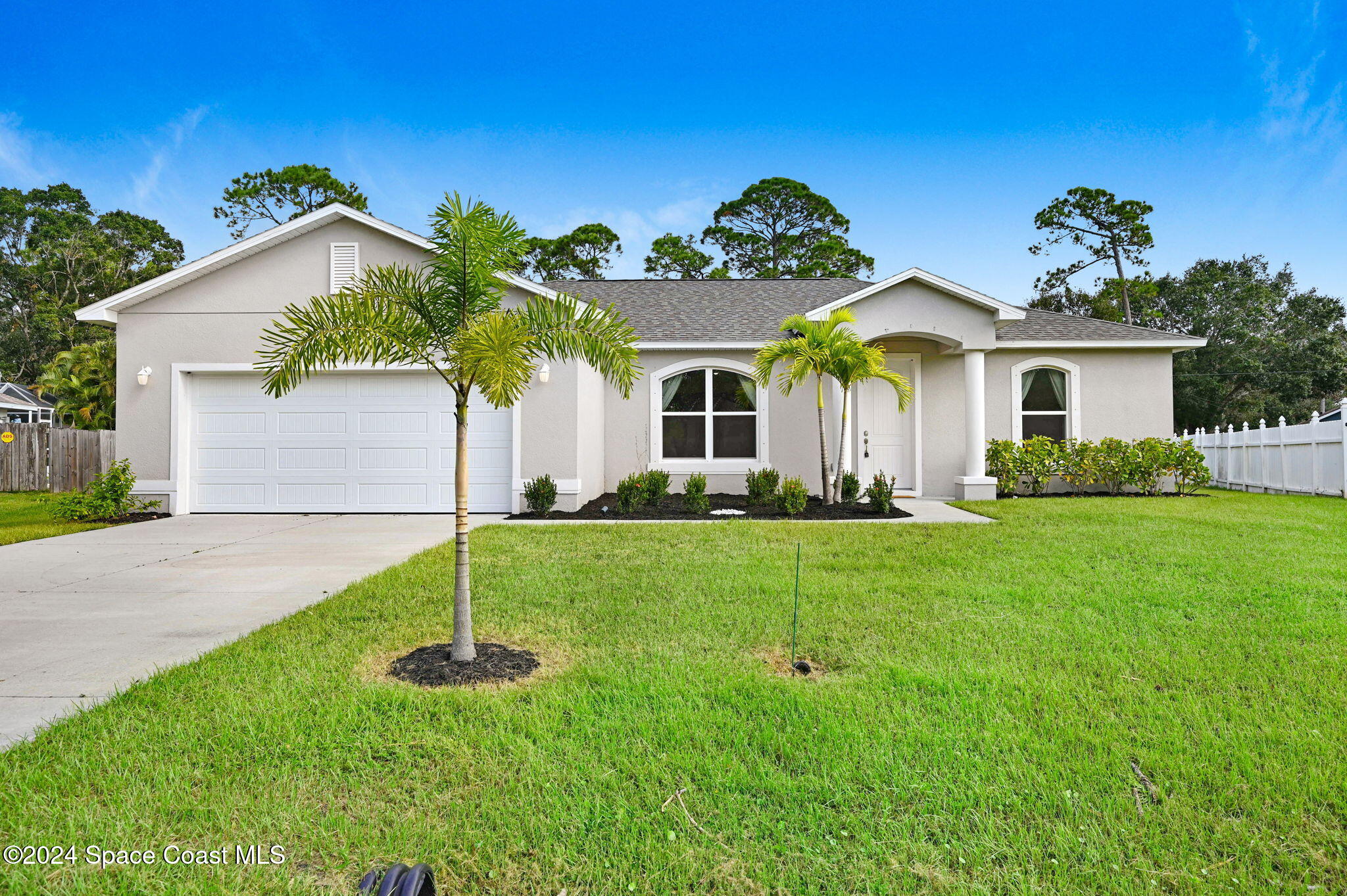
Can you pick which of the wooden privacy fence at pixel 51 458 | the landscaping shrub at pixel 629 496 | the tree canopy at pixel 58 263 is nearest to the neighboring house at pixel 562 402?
the landscaping shrub at pixel 629 496

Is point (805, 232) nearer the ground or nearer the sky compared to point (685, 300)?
nearer the sky

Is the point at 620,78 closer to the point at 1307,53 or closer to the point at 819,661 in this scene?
the point at 819,661

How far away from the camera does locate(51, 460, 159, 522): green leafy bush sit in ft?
32.0

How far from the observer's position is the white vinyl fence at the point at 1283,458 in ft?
38.0

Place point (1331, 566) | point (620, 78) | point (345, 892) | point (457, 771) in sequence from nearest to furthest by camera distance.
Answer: point (345, 892) < point (457, 771) < point (1331, 566) < point (620, 78)

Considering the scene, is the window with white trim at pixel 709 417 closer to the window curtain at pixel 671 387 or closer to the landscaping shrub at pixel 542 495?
the window curtain at pixel 671 387

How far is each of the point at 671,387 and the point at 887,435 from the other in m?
4.39

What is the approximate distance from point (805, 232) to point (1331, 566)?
87.3 ft

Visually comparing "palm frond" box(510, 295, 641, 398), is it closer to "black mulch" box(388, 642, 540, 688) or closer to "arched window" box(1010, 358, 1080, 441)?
"black mulch" box(388, 642, 540, 688)

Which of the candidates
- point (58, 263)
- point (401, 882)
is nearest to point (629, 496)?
point (401, 882)

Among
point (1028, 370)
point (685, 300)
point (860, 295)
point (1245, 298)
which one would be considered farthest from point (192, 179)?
point (1245, 298)

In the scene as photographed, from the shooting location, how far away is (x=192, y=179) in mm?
21484

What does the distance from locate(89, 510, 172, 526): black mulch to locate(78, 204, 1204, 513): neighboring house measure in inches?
7.5

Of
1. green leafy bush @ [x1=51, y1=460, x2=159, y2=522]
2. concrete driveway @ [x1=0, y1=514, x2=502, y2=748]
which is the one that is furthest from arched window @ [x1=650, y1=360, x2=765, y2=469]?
green leafy bush @ [x1=51, y1=460, x2=159, y2=522]
